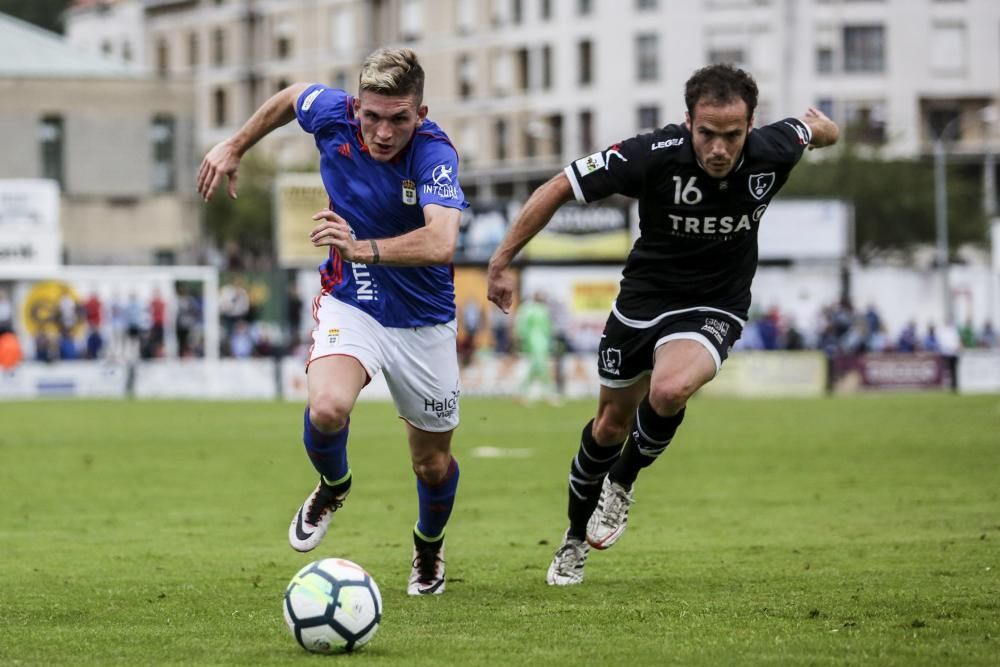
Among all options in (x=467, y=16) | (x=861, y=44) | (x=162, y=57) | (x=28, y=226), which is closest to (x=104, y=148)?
(x=28, y=226)

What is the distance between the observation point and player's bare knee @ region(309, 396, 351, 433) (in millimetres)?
8758

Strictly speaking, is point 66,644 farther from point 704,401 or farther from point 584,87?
point 584,87

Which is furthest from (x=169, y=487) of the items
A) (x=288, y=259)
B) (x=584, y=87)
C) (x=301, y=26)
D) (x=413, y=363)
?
(x=301, y=26)

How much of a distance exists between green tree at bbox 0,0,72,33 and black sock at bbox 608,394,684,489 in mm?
118120

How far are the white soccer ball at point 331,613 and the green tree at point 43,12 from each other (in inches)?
4720

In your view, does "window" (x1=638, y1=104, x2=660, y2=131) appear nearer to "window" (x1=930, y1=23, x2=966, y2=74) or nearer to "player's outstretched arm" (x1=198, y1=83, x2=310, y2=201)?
"window" (x1=930, y1=23, x2=966, y2=74)

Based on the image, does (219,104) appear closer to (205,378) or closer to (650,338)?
(205,378)

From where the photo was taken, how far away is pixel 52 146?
219 ft

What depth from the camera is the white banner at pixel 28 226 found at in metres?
42.4

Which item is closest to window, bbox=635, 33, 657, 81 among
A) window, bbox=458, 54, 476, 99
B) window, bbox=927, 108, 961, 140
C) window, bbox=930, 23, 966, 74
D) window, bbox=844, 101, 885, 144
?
window, bbox=844, 101, 885, 144

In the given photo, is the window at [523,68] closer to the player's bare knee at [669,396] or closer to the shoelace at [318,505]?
the player's bare knee at [669,396]

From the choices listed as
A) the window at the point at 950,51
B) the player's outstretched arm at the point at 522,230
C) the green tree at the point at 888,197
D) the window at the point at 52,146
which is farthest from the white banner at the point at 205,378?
the window at the point at 950,51

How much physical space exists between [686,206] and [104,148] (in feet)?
197

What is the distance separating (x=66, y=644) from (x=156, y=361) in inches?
1346
